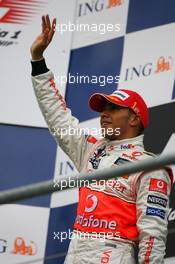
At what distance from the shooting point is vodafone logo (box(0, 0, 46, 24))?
3.61 m

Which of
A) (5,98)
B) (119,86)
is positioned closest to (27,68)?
(5,98)

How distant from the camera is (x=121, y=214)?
2.68m

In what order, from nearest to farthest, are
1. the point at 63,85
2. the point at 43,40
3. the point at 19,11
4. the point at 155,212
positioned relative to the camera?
the point at 155,212
the point at 43,40
the point at 63,85
the point at 19,11

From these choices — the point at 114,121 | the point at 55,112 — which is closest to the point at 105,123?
the point at 114,121

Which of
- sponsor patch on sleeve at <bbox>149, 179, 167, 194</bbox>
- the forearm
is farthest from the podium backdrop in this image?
sponsor patch on sleeve at <bbox>149, 179, 167, 194</bbox>

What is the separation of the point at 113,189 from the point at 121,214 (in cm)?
8

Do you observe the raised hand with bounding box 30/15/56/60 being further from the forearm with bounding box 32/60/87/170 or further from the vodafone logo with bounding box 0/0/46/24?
the vodafone logo with bounding box 0/0/46/24

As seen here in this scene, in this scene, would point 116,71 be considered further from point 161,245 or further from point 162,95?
point 161,245

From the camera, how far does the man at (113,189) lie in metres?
2.65

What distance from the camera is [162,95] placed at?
11.5ft

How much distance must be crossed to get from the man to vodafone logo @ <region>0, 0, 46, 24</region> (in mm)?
820

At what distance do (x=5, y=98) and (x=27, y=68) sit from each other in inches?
6.0

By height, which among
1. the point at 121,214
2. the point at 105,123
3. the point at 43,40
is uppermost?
the point at 43,40

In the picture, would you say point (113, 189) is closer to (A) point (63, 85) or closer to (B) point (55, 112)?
(B) point (55, 112)
